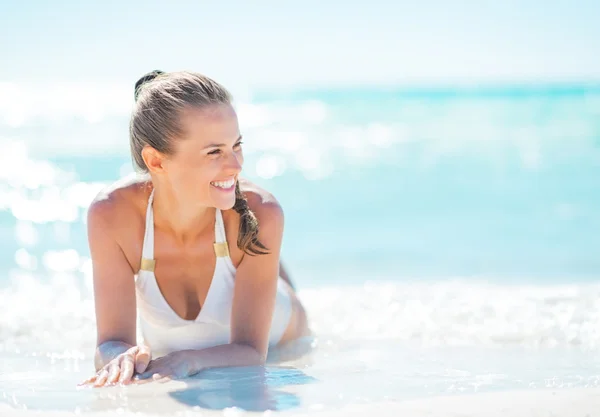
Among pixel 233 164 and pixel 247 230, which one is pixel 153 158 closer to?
pixel 233 164

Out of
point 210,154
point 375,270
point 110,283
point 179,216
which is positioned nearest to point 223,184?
point 210,154

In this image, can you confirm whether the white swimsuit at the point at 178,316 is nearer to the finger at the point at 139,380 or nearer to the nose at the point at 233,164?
the nose at the point at 233,164

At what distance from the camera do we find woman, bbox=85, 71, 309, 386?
141 inches

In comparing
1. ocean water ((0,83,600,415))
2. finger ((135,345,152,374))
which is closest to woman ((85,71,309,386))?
finger ((135,345,152,374))

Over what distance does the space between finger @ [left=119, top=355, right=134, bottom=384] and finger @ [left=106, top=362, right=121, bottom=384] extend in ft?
0.05

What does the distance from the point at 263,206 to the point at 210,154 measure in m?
0.44

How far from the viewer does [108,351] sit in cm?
366

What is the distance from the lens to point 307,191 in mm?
12742

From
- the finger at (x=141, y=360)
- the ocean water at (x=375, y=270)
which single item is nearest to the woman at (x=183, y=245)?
the finger at (x=141, y=360)

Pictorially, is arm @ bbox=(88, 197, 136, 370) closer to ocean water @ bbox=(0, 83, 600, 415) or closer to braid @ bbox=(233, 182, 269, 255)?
ocean water @ bbox=(0, 83, 600, 415)

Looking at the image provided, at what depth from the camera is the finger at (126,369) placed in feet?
11.0

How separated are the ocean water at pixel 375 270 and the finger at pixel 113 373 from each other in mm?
99

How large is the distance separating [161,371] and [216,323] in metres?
0.68

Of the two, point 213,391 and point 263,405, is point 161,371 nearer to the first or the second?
point 213,391
